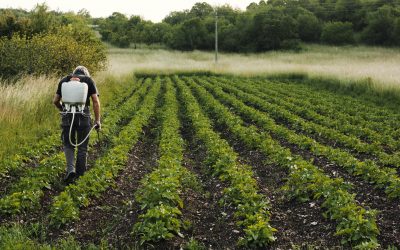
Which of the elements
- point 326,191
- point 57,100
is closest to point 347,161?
point 326,191

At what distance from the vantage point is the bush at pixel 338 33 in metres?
66.5

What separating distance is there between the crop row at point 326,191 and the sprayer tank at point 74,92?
14.9ft

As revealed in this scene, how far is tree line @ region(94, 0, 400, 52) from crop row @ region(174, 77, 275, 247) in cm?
4887

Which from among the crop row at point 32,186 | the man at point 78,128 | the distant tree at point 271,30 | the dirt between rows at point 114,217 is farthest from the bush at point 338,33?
the crop row at point 32,186

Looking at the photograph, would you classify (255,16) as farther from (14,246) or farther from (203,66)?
Answer: (14,246)

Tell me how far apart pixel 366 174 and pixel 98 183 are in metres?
5.43

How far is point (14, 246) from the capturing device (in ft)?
17.8

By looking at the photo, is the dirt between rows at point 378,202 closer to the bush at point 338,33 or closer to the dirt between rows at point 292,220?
the dirt between rows at point 292,220

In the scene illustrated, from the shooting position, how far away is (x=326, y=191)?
7418 mm

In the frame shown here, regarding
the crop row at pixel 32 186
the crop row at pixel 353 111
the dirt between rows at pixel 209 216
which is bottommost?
the dirt between rows at pixel 209 216

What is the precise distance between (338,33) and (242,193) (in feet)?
216

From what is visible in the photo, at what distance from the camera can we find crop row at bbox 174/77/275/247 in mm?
5996

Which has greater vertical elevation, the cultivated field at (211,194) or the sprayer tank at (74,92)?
the sprayer tank at (74,92)

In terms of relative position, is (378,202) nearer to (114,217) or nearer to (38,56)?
(114,217)
